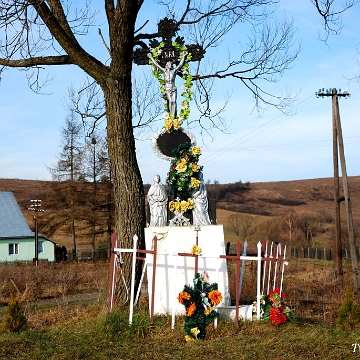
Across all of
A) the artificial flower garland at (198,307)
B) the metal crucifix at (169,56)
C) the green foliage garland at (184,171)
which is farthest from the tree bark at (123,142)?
the artificial flower garland at (198,307)

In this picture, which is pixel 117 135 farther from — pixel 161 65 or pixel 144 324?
pixel 144 324

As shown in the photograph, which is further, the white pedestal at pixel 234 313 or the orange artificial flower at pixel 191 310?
the white pedestal at pixel 234 313

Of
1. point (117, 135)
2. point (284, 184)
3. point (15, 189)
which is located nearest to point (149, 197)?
point (117, 135)

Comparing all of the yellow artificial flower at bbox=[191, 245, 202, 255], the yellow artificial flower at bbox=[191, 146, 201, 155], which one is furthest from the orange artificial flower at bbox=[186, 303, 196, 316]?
the yellow artificial flower at bbox=[191, 146, 201, 155]

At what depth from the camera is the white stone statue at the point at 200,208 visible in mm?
10688

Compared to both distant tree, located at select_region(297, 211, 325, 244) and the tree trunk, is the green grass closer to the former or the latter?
the tree trunk

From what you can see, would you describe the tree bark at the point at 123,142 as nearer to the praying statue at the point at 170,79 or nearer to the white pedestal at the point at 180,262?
the praying statue at the point at 170,79

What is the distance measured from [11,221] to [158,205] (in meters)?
36.9

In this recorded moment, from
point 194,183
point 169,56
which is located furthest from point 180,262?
point 169,56

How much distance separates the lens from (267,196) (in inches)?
2576

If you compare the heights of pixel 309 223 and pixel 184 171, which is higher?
pixel 184 171

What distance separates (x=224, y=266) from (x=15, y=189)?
2535 inches

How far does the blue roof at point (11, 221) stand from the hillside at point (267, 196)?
9421 millimetres

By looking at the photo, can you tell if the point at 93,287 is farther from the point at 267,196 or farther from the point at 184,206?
the point at 267,196
